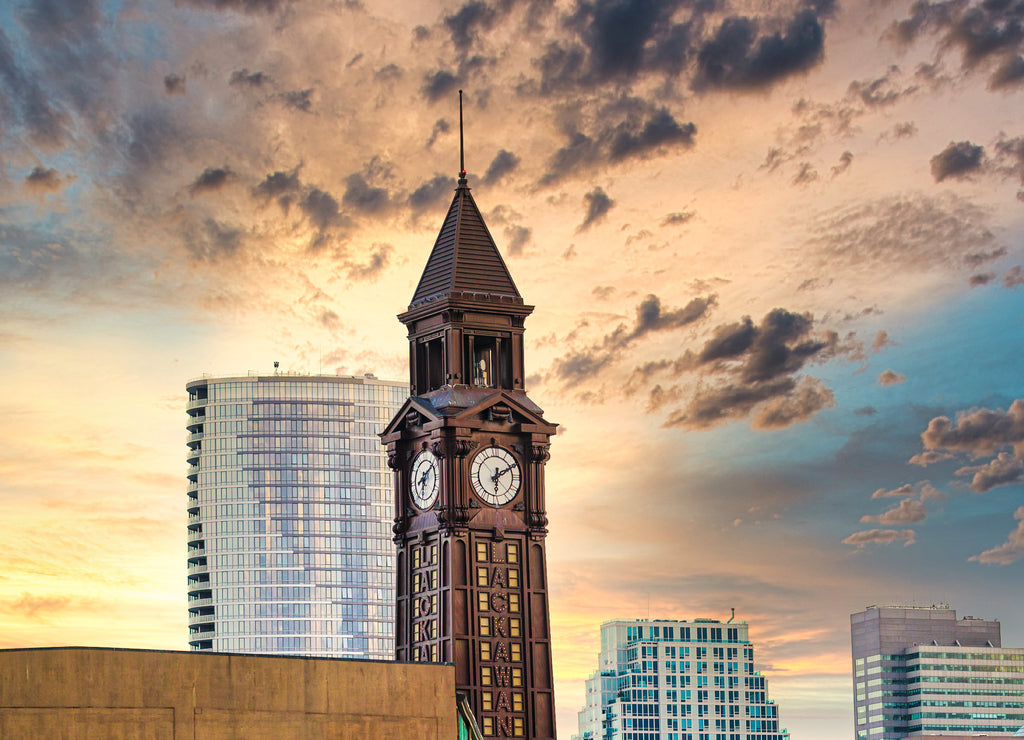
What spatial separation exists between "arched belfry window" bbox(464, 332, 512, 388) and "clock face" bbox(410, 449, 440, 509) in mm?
6963

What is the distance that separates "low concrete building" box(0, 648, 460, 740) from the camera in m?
103

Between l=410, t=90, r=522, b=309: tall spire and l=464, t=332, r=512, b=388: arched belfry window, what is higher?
l=410, t=90, r=522, b=309: tall spire

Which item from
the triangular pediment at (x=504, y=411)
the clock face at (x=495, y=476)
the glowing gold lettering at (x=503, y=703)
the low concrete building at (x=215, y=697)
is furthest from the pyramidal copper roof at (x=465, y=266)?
the low concrete building at (x=215, y=697)

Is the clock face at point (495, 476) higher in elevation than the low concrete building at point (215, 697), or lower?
higher

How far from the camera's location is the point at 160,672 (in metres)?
106

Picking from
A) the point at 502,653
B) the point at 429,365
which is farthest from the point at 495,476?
the point at 502,653

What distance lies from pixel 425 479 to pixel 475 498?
4653 mm

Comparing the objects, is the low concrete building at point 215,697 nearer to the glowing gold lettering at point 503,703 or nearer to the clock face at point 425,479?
the glowing gold lettering at point 503,703

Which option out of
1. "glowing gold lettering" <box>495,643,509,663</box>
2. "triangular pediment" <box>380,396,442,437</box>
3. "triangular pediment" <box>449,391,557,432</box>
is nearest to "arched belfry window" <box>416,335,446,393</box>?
"triangular pediment" <box>380,396,442,437</box>

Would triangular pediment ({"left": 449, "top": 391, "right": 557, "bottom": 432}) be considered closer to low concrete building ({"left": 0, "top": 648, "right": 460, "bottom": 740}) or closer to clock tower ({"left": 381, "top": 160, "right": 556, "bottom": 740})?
clock tower ({"left": 381, "top": 160, "right": 556, "bottom": 740})

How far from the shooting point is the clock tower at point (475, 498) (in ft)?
487

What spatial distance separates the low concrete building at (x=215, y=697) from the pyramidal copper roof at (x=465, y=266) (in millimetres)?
43727

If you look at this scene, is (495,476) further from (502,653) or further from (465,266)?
(465,266)

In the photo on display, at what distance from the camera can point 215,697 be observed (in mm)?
107938
